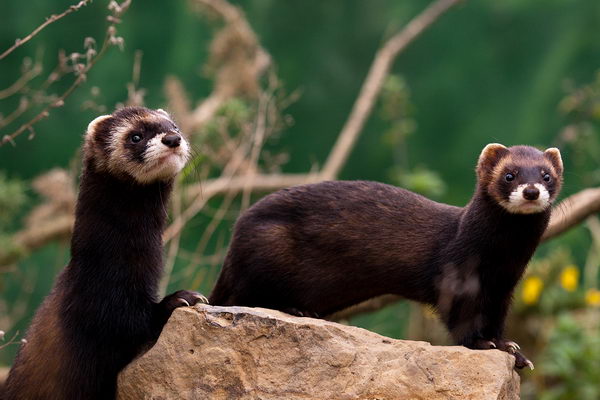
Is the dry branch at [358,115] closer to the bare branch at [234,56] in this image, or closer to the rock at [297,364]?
the bare branch at [234,56]

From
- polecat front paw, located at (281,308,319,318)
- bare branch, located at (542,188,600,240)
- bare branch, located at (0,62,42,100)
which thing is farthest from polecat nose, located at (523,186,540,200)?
bare branch, located at (0,62,42,100)

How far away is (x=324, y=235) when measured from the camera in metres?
5.26

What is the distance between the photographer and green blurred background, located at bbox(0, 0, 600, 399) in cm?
901

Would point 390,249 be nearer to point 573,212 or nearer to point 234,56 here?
point 573,212

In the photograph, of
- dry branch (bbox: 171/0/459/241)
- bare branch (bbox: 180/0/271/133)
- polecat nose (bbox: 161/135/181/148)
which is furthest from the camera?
bare branch (bbox: 180/0/271/133)

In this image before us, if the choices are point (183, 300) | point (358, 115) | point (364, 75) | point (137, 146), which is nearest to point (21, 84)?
point (137, 146)

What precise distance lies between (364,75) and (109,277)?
17.8 ft

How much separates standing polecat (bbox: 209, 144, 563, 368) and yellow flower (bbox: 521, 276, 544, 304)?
4.07m

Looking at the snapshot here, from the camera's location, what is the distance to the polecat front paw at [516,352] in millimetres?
4562

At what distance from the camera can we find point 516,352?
4.64 metres

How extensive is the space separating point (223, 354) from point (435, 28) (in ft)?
19.6

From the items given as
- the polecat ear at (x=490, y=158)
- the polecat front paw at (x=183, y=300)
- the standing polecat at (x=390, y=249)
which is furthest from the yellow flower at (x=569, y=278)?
the polecat front paw at (x=183, y=300)

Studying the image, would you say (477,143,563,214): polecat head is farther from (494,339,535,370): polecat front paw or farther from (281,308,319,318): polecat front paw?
(281,308,319,318): polecat front paw

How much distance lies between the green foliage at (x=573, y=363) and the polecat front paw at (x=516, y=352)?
3.69 metres
